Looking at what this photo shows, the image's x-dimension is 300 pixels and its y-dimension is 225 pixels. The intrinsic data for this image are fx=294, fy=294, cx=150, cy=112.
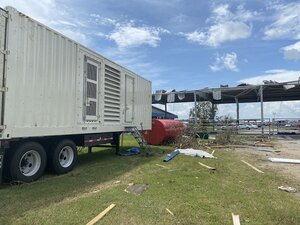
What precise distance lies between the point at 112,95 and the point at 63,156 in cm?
338

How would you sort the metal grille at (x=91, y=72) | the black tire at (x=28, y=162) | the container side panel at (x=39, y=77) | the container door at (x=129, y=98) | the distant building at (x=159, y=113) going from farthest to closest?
the distant building at (x=159, y=113) < the container door at (x=129, y=98) < the metal grille at (x=91, y=72) < the black tire at (x=28, y=162) < the container side panel at (x=39, y=77)

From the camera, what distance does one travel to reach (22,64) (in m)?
6.80

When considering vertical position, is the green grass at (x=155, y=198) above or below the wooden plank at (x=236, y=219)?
above

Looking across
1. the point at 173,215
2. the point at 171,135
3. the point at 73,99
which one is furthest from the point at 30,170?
the point at 171,135

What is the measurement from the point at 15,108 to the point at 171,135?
12812 millimetres

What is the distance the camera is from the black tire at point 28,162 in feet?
22.4

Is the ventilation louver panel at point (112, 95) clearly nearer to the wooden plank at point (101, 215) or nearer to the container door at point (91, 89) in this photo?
the container door at point (91, 89)

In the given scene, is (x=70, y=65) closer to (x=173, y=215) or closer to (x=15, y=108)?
(x=15, y=108)

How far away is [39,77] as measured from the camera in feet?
24.1

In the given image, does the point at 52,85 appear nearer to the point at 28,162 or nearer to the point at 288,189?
the point at 28,162

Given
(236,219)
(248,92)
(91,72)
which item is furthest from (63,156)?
(248,92)

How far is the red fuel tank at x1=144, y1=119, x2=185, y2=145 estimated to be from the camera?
59.2ft

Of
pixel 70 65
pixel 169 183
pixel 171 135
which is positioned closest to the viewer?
pixel 169 183

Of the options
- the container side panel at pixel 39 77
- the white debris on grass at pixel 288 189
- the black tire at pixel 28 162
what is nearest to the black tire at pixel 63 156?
the black tire at pixel 28 162
